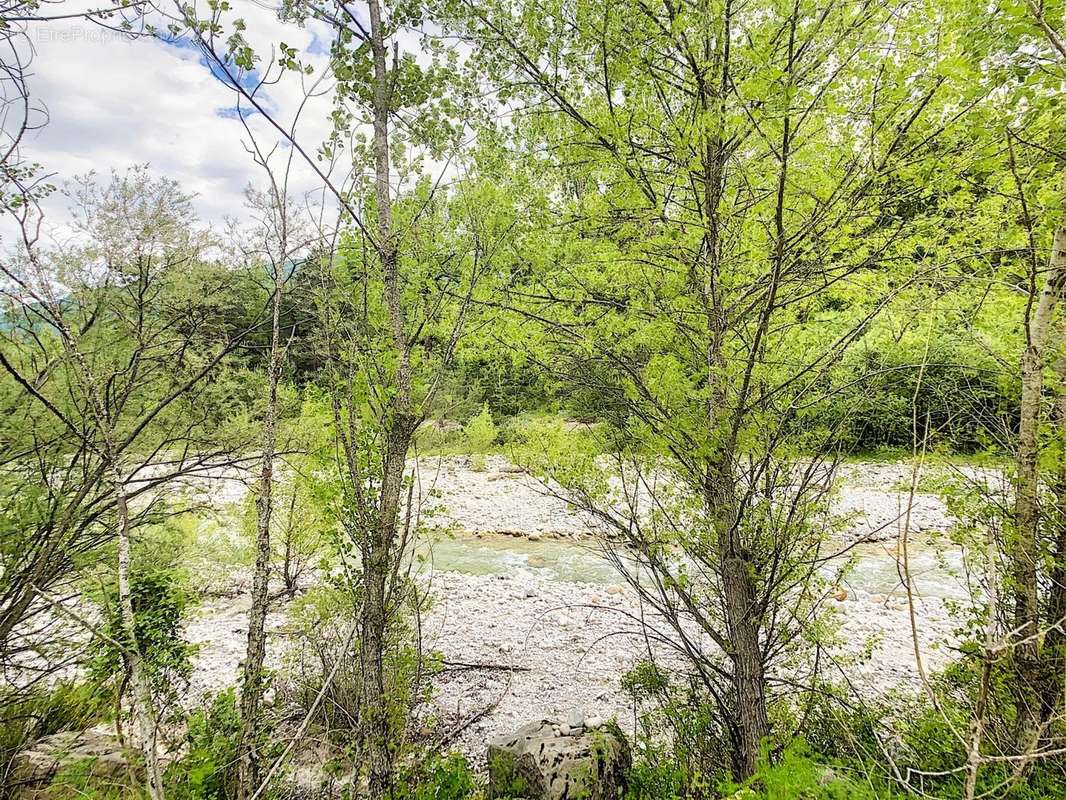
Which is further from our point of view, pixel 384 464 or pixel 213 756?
pixel 213 756

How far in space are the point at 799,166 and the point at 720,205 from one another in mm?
436

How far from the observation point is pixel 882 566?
8.30 m

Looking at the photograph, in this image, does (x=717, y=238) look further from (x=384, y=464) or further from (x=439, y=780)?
(x=439, y=780)

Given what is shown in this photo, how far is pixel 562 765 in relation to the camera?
3.67 m

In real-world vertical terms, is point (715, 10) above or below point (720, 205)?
above

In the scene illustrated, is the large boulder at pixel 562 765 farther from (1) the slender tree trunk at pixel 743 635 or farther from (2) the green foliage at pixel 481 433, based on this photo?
(2) the green foliage at pixel 481 433

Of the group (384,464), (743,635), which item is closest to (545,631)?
(743,635)

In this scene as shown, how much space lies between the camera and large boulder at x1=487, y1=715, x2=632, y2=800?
357 centimetres

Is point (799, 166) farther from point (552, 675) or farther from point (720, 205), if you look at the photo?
point (552, 675)

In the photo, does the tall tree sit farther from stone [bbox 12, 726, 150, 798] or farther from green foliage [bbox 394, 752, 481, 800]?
stone [bbox 12, 726, 150, 798]

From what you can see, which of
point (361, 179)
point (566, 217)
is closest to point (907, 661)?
point (566, 217)

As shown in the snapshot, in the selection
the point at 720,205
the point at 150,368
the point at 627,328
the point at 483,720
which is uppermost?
the point at 720,205

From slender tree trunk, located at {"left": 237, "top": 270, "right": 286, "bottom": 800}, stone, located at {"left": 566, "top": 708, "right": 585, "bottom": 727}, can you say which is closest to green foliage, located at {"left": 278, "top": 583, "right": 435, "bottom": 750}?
slender tree trunk, located at {"left": 237, "top": 270, "right": 286, "bottom": 800}

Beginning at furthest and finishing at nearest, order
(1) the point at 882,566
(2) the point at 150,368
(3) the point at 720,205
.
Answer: (1) the point at 882,566 < (2) the point at 150,368 < (3) the point at 720,205
